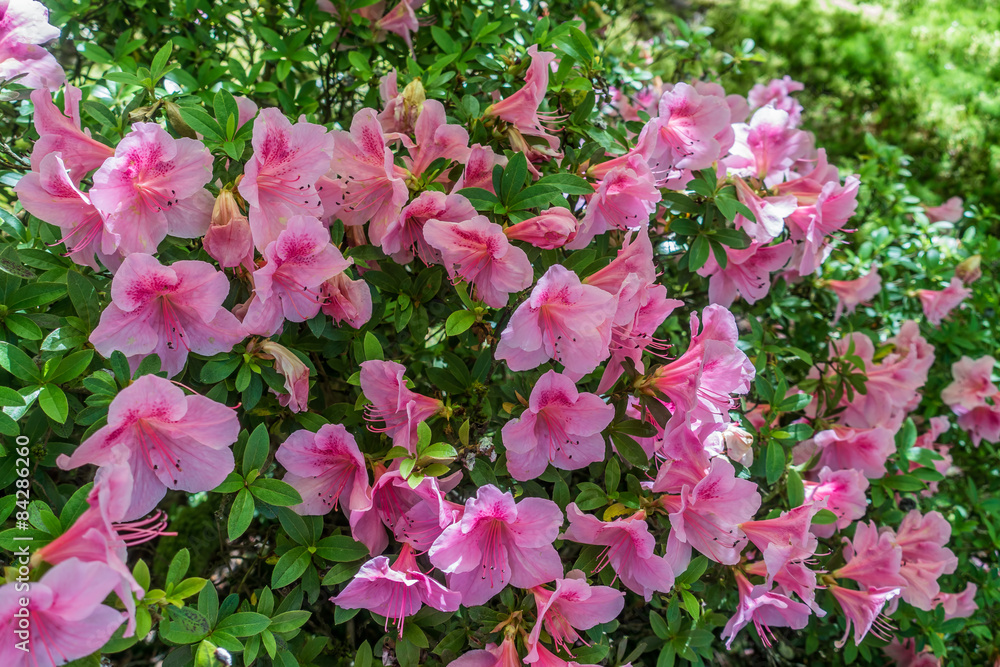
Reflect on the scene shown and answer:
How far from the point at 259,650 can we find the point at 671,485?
856mm

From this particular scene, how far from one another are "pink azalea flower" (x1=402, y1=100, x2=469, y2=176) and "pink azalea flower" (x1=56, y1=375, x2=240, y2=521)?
64cm

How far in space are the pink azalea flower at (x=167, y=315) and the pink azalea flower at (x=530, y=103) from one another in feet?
2.33

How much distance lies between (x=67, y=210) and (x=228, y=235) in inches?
11.5

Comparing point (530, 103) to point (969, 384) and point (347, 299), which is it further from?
point (969, 384)

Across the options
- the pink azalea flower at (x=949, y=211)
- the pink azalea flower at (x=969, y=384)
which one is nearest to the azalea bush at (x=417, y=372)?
the pink azalea flower at (x=969, y=384)

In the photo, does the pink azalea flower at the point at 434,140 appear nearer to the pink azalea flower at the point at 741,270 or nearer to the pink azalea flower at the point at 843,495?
the pink azalea flower at the point at 741,270

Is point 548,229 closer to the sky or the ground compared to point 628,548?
closer to the sky

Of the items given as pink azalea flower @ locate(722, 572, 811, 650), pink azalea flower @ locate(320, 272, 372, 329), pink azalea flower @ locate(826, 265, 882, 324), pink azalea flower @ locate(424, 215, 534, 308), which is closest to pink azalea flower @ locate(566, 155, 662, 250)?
pink azalea flower @ locate(424, 215, 534, 308)

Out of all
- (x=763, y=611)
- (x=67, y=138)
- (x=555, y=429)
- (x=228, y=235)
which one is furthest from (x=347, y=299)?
(x=763, y=611)

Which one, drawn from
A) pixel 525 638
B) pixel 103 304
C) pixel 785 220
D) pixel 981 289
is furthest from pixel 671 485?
pixel 981 289

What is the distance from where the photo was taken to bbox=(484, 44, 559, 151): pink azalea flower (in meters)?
1.38

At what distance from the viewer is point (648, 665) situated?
1.94 metres

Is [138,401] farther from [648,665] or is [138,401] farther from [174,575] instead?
[648,665]

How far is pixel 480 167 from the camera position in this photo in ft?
4.60
